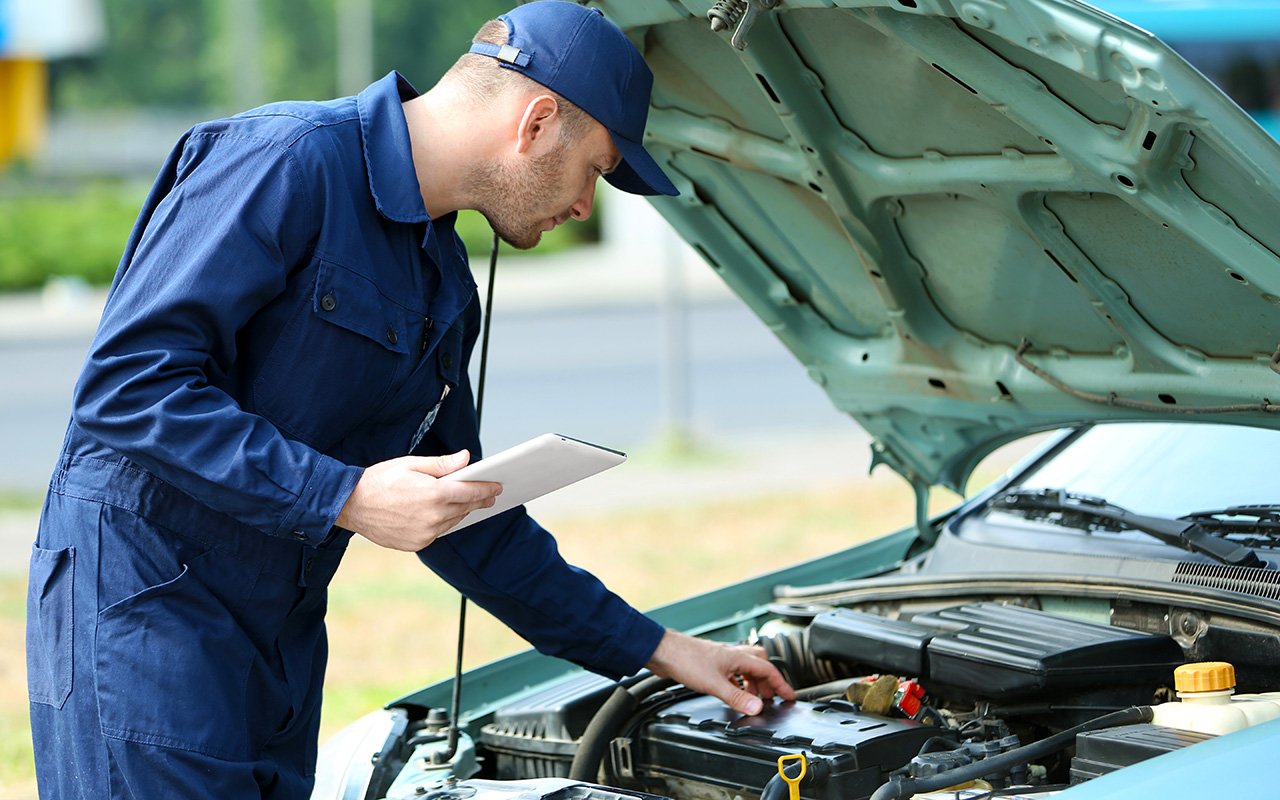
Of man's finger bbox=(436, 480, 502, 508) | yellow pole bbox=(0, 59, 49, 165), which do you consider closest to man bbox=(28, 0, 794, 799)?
man's finger bbox=(436, 480, 502, 508)

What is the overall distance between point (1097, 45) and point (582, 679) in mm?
1688

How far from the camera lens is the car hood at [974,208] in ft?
6.57

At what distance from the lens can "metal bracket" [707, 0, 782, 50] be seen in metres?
2.12

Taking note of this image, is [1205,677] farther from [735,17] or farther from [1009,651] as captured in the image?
[735,17]

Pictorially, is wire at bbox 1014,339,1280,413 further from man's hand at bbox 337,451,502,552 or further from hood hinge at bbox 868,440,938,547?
man's hand at bbox 337,451,502,552

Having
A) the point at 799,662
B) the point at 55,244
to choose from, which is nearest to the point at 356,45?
the point at 55,244

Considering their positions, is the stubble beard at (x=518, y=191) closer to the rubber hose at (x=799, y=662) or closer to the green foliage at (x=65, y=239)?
the rubber hose at (x=799, y=662)

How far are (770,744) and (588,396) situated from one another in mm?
9246

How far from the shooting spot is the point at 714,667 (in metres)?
2.61

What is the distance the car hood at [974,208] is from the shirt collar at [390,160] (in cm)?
51

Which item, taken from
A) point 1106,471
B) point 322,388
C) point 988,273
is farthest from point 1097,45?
point 1106,471

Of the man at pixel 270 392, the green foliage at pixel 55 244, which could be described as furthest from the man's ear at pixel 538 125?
the green foliage at pixel 55 244

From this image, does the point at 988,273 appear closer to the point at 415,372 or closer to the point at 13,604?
the point at 415,372

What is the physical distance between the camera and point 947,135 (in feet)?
7.92
